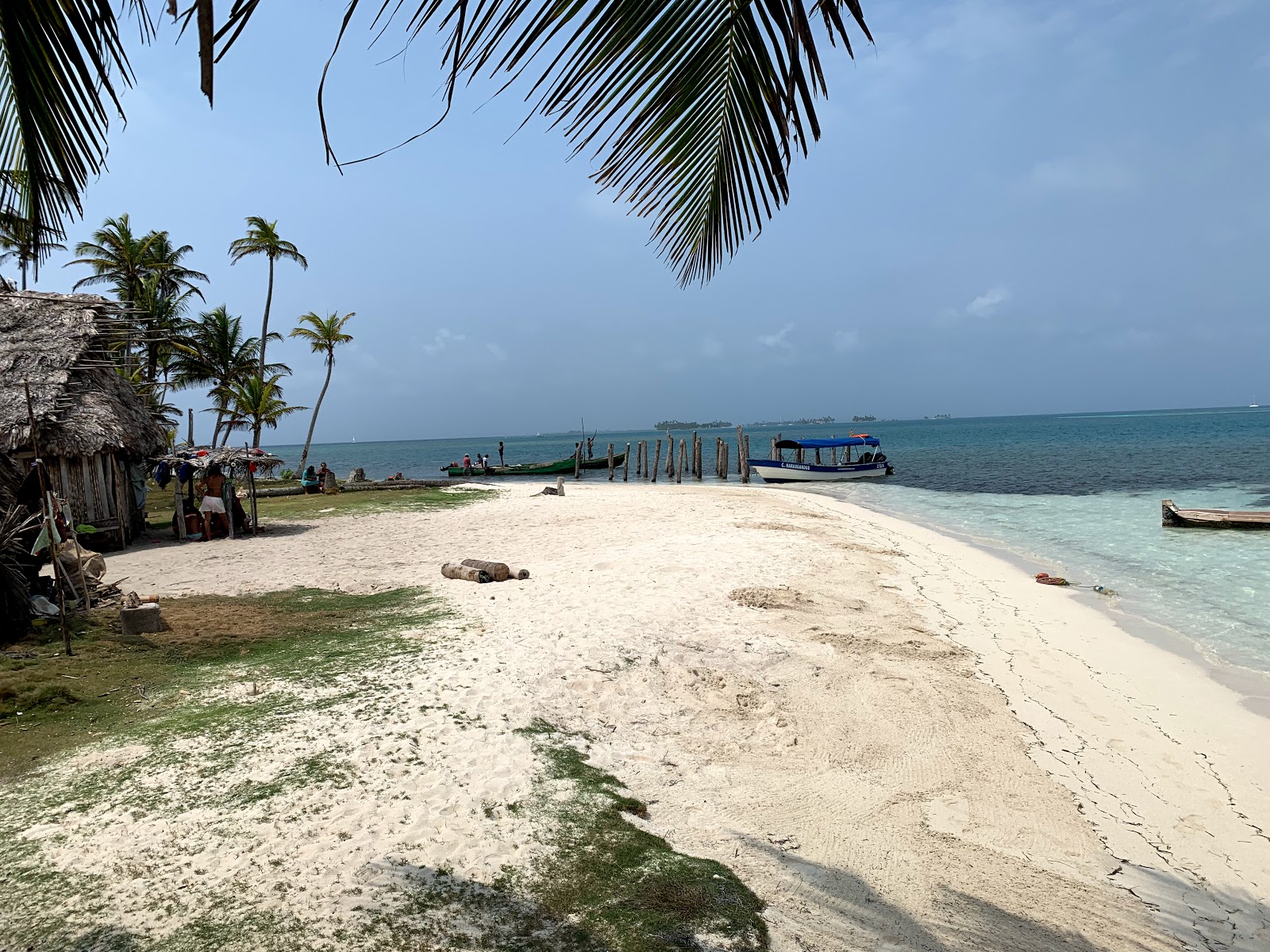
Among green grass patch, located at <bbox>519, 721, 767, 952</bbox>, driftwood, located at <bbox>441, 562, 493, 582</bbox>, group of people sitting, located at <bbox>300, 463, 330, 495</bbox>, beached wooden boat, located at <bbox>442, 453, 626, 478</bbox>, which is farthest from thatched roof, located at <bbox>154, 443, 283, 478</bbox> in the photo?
beached wooden boat, located at <bbox>442, 453, 626, 478</bbox>

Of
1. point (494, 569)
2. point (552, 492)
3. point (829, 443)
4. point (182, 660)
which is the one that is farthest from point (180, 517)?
point (829, 443)

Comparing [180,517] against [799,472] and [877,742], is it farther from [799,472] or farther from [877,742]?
[799,472]

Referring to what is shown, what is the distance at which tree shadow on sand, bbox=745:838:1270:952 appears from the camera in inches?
127

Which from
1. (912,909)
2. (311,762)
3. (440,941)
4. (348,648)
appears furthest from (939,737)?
(348,648)

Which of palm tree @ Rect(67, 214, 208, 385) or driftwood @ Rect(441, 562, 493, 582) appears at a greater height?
palm tree @ Rect(67, 214, 208, 385)

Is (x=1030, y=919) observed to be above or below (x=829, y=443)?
below

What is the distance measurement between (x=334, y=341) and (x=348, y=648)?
29.6 m

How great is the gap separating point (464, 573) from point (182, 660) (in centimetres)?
369

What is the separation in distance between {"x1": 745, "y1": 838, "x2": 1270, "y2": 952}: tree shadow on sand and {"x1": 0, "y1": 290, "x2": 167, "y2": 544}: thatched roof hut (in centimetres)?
1286

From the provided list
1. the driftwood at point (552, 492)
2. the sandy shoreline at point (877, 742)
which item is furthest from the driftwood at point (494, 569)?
the driftwood at point (552, 492)

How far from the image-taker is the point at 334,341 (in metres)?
33.2

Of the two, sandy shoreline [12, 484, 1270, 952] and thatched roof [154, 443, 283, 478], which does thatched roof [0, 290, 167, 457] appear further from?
sandy shoreline [12, 484, 1270, 952]

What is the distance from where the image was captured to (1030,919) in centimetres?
341

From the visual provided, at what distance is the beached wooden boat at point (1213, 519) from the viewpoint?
1554cm
